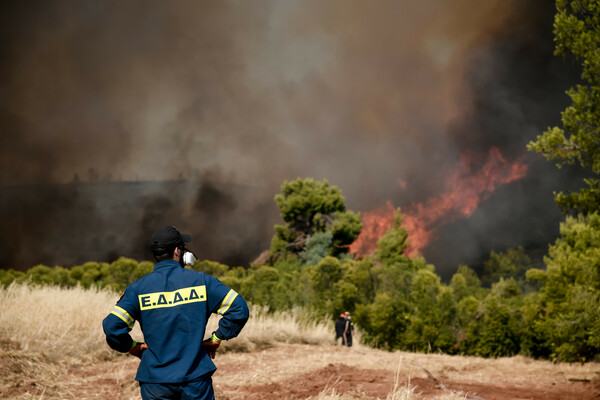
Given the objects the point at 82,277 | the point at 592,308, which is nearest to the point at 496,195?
the point at 82,277

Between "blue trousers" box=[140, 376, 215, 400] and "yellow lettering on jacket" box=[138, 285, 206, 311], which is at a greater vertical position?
"yellow lettering on jacket" box=[138, 285, 206, 311]

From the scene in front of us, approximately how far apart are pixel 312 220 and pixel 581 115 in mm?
29625

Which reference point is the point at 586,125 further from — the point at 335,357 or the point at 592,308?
the point at 335,357

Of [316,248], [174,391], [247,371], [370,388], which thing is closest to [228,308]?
[174,391]

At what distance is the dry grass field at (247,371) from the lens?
7.08 meters

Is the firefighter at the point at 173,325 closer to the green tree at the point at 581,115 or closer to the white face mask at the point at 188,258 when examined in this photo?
the white face mask at the point at 188,258

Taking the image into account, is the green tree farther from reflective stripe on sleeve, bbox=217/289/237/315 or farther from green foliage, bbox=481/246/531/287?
green foliage, bbox=481/246/531/287

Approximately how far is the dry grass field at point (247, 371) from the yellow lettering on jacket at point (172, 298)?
3.21m

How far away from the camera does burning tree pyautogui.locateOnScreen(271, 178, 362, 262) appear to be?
122 ft

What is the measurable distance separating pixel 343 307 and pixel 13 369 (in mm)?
14538

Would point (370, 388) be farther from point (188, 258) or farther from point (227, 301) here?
point (188, 258)

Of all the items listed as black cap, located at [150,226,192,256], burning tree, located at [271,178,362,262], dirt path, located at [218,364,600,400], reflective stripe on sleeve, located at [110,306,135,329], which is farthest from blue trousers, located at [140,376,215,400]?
burning tree, located at [271,178,362,262]

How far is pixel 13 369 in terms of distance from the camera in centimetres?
735

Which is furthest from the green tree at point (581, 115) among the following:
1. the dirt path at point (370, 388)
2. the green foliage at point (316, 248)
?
the green foliage at point (316, 248)
